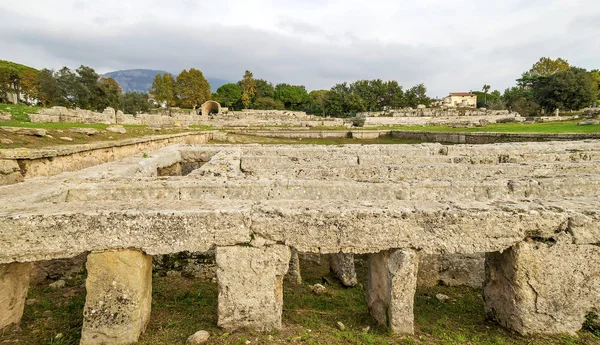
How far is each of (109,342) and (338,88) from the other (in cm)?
8572

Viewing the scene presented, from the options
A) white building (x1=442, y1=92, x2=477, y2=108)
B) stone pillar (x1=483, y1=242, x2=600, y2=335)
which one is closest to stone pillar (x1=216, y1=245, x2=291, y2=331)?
stone pillar (x1=483, y1=242, x2=600, y2=335)

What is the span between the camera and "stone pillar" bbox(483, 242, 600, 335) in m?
3.19

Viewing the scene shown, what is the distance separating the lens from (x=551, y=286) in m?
3.23

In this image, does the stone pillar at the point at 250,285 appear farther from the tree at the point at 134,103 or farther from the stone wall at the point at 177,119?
the tree at the point at 134,103

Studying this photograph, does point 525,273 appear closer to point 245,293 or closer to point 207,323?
point 245,293

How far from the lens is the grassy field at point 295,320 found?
3148 millimetres

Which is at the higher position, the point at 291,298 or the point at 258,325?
the point at 258,325

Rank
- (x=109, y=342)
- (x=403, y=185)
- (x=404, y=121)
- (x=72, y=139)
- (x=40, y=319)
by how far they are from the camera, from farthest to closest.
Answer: (x=404, y=121) → (x=72, y=139) → (x=403, y=185) → (x=40, y=319) → (x=109, y=342)

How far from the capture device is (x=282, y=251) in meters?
3.15

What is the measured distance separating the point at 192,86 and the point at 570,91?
70993 mm

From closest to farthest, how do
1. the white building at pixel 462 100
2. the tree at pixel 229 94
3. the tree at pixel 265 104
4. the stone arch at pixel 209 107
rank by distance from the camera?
the stone arch at pixel 209 107 → the tree at pixel 265 104 → the white building at pixel 462 100 → the tree at pixel 229 94

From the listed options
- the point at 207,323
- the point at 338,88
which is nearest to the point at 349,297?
the point at 207,323

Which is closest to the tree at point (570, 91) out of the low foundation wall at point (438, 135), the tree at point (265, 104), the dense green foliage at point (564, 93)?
the dense green foliage at point (564, 93)

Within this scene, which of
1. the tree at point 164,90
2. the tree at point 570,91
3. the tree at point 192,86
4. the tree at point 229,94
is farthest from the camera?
the tree at point 229,94
